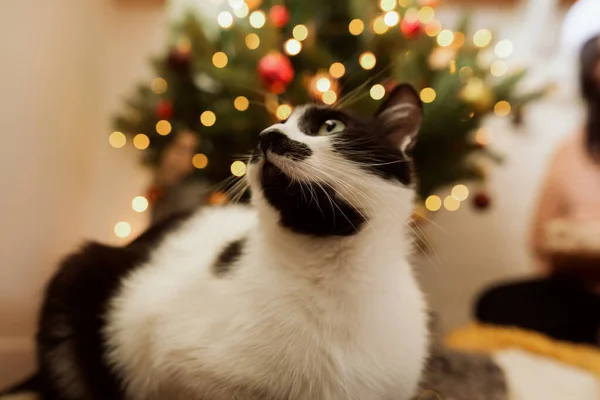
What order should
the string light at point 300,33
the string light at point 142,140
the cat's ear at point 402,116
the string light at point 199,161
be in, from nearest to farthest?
1. the cat's ear at point 402,116
2. the string light at point 300,33
3. the string light at point 199,161
4. the string light at point 142,140

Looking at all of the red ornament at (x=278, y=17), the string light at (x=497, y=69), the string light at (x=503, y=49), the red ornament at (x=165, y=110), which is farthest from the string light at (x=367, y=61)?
the string light at (x=503, y=49)

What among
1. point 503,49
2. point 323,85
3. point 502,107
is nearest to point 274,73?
point 323,85

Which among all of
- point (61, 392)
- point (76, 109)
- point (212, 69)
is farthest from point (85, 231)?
point (61, 392)

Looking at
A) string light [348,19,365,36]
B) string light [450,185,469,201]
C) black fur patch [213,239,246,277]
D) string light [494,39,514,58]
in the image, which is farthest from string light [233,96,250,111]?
string light [494,39,514,58]

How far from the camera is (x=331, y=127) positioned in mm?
654

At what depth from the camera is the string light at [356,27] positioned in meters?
1.24

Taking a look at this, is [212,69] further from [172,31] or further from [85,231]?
[85,231]

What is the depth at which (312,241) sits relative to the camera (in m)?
0.64

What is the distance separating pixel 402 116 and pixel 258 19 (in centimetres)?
67

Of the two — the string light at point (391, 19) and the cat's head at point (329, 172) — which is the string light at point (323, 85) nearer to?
the string light at point (391, 19)

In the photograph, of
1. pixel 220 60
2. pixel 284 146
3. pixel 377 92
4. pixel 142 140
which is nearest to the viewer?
pixel 284 146

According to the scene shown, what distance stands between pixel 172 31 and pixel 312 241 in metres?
1.15

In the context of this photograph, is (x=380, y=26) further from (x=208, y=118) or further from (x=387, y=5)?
(x=208, y=118)

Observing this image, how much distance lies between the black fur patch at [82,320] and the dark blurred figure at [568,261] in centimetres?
115
